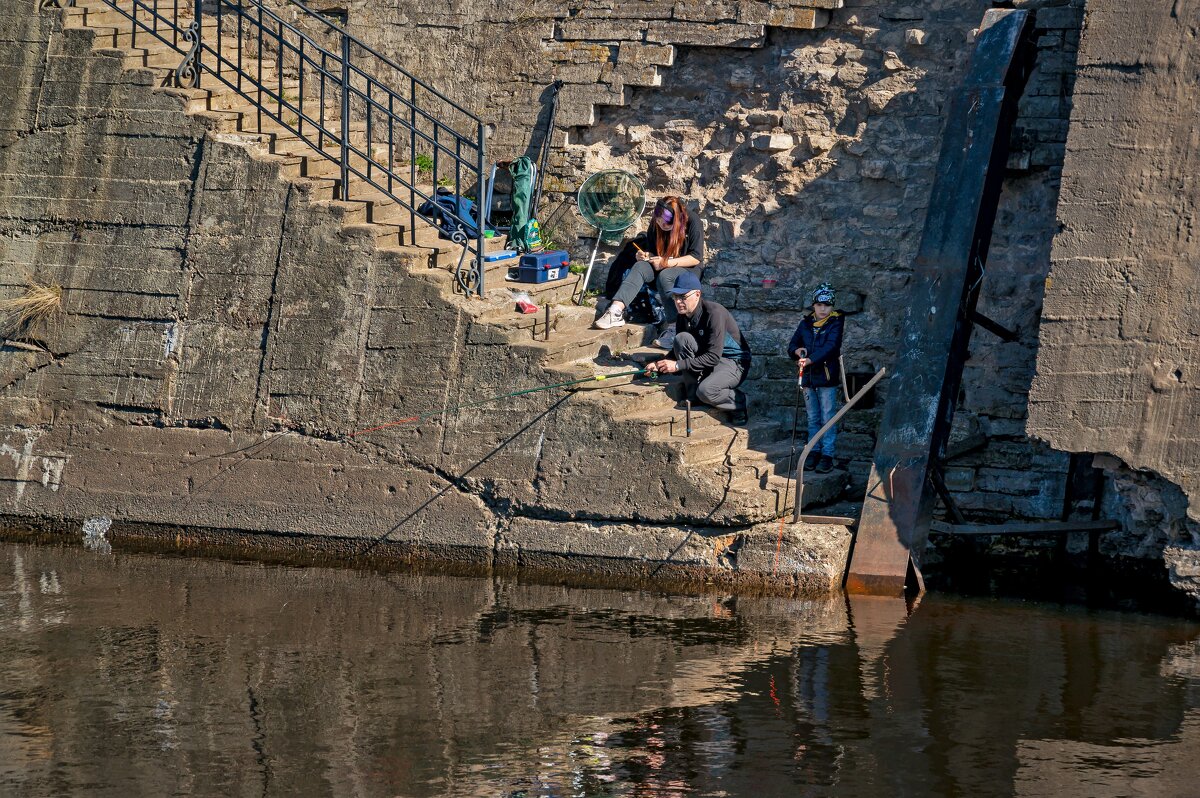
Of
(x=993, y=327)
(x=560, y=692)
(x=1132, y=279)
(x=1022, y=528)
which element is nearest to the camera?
(x=560, y=692)

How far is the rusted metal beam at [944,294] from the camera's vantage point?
9.98 metres

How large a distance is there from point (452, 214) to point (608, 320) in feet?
4.68

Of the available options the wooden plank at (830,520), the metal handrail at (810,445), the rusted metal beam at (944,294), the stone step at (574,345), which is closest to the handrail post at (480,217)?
the stone step at (574,345)

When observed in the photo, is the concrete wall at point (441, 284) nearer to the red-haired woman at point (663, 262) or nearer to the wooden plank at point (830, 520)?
the red-haired woman at point (663, 262)

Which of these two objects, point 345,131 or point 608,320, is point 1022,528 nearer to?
point 608,320

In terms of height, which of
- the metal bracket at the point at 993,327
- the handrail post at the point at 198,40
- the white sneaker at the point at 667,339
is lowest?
the white sneaker at the point at 667,339

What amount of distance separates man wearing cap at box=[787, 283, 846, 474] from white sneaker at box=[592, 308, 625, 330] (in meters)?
1.35

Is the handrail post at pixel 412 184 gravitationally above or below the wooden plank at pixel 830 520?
above

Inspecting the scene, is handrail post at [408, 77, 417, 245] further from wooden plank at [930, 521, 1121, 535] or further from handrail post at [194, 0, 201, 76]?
wooden plank at [930, 521, 1121, 535]

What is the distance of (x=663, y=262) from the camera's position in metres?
11.5

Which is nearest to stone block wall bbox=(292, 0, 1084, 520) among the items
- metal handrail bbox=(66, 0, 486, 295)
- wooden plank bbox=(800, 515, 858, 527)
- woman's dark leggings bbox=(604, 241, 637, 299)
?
metal handrail bbox=(66, 0, 486, 295)

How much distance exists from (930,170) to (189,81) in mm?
5891

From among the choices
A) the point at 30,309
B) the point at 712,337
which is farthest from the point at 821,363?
the point at 30,309

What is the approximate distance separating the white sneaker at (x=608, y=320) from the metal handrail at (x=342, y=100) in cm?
96
